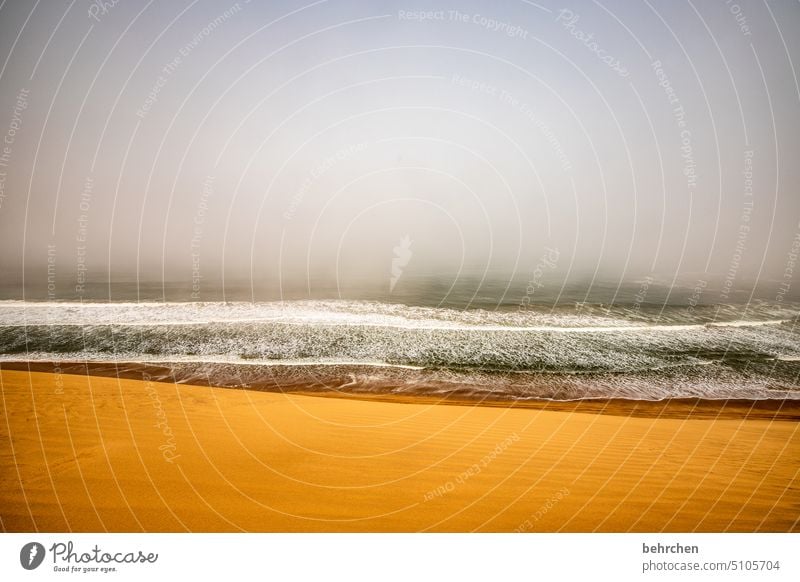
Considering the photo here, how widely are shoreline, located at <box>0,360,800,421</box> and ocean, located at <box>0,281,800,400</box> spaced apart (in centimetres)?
19

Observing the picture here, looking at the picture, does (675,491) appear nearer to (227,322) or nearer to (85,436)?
(85,436)

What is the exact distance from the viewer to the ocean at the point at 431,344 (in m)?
9.30

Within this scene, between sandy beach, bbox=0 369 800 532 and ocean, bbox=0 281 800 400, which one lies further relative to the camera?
ocean, bbox=0 281 800 400

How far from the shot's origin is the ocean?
930 centimetres

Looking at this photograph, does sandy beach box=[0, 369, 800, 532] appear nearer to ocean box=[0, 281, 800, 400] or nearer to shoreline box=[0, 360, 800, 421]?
shoreline box=[0, 360, 800, 421]
